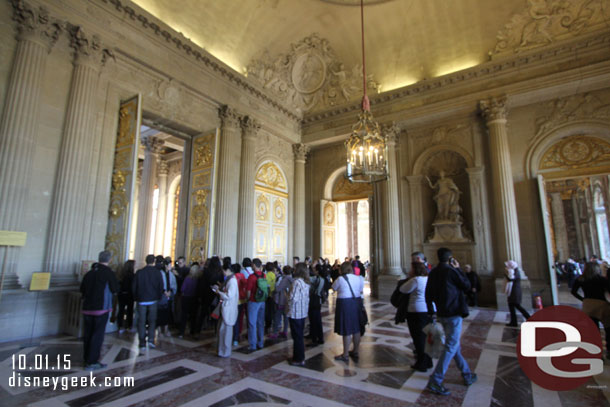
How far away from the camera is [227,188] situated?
9852 millimetres

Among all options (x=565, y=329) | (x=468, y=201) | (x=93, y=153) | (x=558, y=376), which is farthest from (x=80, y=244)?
(x=468, y=201)

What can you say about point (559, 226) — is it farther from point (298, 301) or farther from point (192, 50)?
point (192, 50)

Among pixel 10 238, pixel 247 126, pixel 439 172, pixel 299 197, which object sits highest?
pixel 247 126

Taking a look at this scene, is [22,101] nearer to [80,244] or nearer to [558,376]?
[80,244]

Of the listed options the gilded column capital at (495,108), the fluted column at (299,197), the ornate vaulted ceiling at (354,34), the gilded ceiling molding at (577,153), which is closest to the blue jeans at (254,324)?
the fluted column at (299,197)

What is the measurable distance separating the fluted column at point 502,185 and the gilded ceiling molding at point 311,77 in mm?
4229

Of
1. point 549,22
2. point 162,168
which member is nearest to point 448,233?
point 549,22

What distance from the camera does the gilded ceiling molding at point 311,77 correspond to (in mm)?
12016

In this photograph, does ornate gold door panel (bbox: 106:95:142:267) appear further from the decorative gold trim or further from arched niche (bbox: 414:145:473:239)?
arched niche (bbox: 414:145:473:239)

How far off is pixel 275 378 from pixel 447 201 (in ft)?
28.3

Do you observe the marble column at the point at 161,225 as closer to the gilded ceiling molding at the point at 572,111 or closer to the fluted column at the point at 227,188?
the fluted column at the point at 227,188

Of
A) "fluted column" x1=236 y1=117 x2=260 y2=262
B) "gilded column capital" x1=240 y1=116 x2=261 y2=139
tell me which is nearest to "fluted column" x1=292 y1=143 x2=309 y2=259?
"fluted column" x1=236 y1=117 x2=260 y2=262

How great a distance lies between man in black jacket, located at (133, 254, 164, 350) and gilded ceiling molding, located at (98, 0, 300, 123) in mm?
6212

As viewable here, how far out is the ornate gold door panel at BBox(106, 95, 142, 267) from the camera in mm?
6684
